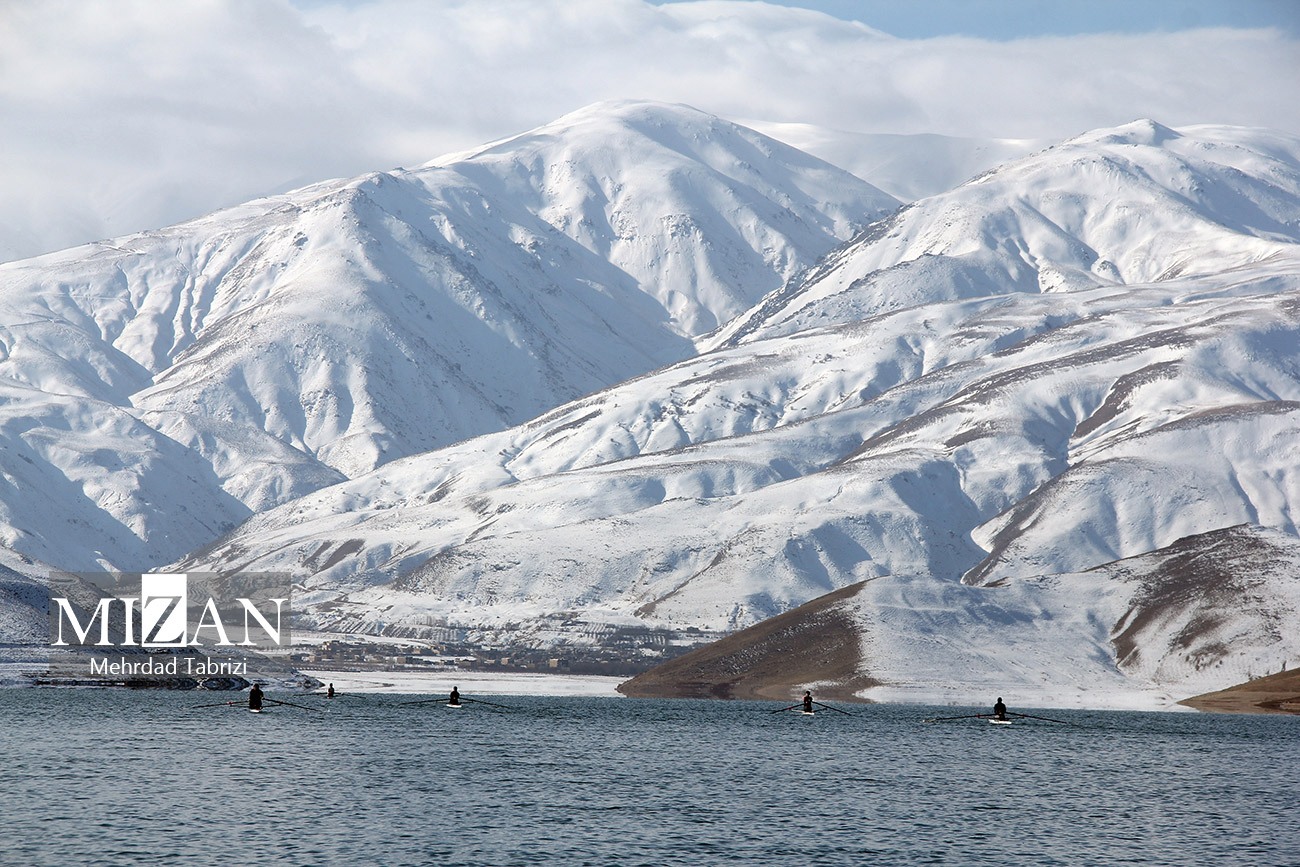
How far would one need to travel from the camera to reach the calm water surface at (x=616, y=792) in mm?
82250

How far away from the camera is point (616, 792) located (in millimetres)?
105375

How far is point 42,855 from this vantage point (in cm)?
7494

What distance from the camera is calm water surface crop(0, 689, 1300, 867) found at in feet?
270

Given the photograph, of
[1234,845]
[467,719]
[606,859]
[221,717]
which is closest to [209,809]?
[606,859]

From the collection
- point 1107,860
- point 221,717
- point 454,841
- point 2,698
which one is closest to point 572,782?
point 454,841

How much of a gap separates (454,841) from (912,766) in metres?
53.7

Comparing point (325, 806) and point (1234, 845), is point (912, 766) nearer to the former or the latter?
point (1234, 845)

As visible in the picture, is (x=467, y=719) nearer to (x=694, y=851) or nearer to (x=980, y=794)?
(x=980, y=794)

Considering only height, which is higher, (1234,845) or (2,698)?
(2,698)

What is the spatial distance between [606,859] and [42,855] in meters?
24.7

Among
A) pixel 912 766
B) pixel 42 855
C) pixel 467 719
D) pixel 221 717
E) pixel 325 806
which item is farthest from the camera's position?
pixel 467 719

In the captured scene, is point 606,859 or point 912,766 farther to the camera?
point 912,766

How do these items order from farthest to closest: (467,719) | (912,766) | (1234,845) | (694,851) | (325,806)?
(467,719) < (912,766) < (325,806) < (1234,845) < (694,851)

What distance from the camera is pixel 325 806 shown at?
311 ft
